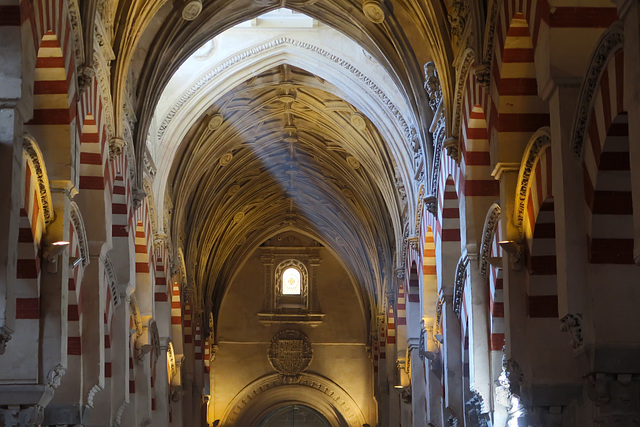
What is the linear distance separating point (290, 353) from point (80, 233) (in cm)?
1937

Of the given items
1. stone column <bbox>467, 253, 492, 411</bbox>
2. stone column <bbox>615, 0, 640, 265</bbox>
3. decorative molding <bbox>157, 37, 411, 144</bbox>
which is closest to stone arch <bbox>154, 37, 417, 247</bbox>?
decorative molding <bbox>157, 37, 411, 144</bbox>

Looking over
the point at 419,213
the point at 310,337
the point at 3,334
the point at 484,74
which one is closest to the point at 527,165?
the point at 484,74

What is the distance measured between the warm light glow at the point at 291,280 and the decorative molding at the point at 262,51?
13.0 meters

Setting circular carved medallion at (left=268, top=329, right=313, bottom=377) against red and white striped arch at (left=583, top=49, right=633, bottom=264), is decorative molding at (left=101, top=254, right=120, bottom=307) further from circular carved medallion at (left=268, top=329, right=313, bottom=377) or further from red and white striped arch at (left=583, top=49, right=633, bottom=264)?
circular carved medallion at (left=268, top=329, right=313, bottom=377)

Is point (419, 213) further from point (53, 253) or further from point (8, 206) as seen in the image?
point (8, 206)

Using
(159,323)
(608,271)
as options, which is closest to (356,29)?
(159,323)

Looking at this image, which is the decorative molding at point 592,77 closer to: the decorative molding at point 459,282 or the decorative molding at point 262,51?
the decorative molding at point 459,282

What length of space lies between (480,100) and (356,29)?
596 centimetres

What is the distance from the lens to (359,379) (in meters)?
30.5

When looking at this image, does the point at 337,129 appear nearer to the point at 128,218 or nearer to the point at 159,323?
the point at 159,323

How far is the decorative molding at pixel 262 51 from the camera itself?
18625 mm

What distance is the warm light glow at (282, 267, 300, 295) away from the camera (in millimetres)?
31547

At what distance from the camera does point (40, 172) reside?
31.9ft

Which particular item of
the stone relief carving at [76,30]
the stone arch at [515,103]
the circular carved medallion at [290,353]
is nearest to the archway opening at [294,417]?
the circular carved medallion at [290,353]
